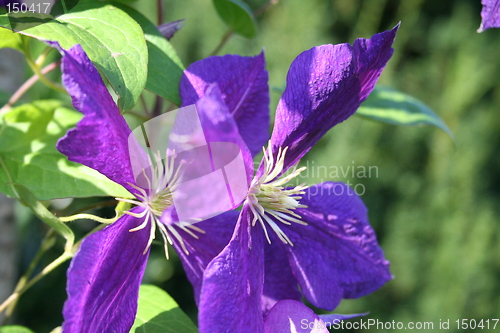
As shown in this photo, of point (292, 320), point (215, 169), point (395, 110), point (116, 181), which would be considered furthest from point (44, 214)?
point (395, 110)

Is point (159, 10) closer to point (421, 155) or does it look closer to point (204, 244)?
point (204, 244)

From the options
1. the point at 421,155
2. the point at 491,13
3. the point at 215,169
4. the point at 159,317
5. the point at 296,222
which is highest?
the point at 491,13

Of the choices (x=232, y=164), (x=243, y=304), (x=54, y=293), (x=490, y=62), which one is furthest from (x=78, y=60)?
(x=490, y=62)

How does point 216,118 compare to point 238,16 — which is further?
point 238,16

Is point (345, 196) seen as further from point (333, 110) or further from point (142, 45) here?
point (142, 45)

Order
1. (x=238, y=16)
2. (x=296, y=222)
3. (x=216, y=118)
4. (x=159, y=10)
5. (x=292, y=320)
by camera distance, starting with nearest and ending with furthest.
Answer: (x=216, y=118) → (x=292, y=320) → (x=296, y=222) → (x=159, y=10) → (x=238, y=16)

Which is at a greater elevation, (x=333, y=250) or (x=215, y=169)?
(x=215, y=169)

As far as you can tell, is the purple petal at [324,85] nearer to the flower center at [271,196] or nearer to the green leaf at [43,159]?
the flower center at [271,196]
